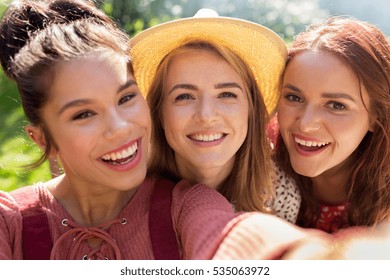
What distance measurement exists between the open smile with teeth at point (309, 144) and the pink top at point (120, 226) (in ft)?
1.44

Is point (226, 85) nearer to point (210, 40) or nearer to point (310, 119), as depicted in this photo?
point (210, 40)

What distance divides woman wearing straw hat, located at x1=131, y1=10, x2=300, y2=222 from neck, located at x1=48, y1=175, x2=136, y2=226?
18 cm

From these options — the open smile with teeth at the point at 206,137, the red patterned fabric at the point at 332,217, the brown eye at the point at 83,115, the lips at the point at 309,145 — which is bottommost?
the red patterned fabric at the point at 332,217

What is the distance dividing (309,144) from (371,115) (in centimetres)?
22

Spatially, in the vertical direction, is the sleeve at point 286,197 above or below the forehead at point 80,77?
below

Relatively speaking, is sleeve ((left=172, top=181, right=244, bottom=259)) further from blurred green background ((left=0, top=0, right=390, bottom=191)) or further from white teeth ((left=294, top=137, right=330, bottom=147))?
blurred green background ((left=0, top=0, right=390, bottom=191))

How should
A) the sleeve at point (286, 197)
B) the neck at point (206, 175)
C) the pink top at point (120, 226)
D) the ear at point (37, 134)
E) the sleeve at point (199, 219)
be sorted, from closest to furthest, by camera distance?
the sleeve at point (199, 219) → the pink top at point (120, 226) → the ear at point (37, 134) → the neck at point (206, 175) → the sleeve at point (286, 197)

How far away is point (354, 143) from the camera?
1.68m

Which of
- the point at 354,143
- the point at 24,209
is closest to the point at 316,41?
the point at 354,143

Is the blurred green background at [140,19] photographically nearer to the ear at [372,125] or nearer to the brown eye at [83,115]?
the ear at [372,125]

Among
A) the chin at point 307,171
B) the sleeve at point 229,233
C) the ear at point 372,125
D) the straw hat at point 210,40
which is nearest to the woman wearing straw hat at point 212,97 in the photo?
the straw hat at point 210,40

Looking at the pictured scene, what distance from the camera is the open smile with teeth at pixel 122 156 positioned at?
4.47 ft
